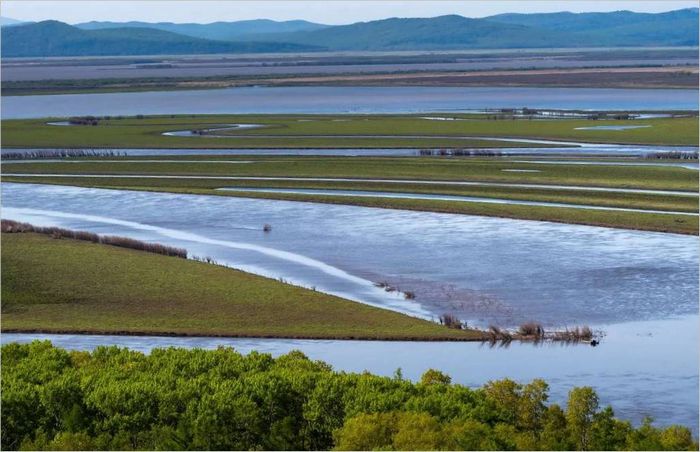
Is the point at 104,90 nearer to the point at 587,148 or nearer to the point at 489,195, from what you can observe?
the point at 587,148

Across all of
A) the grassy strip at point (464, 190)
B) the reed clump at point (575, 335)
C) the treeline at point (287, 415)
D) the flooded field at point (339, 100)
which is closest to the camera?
the treeline at point (287, 415)

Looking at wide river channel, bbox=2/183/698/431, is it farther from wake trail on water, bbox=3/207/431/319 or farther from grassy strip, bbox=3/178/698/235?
grassy strip, bbox=3/178/698/235

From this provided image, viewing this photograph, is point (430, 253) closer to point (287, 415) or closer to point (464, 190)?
point (464, 190)

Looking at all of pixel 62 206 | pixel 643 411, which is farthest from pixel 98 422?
pixel 62 206

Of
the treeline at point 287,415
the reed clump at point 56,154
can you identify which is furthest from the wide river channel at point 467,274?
the reed clump at point 56,154

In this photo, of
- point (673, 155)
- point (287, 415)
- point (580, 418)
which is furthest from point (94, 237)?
point (673, 155)

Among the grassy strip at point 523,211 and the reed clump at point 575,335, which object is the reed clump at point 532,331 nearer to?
the reed clump at point 575,335
